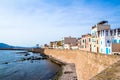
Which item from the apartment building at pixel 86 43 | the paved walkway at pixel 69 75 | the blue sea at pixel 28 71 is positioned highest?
the apartment building at pixel 86 43

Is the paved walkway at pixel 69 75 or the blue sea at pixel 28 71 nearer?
the paved walkway at pixel 69 75

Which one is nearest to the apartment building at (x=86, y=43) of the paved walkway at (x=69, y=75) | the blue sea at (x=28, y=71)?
the blue sea at (x=28, y=71)

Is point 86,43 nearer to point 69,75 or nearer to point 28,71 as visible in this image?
point 28,71

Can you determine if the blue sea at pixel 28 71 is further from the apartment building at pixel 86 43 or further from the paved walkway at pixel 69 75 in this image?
the apartment building at pixel 86 43

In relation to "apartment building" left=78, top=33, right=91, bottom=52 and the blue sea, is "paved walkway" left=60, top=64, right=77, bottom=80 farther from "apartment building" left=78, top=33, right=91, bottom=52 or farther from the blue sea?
"apartment building" left=78, top=33, right=91, bottom=52

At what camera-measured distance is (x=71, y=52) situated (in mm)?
54750

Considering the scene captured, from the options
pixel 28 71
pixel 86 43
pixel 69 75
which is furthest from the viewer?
pixel 86 43

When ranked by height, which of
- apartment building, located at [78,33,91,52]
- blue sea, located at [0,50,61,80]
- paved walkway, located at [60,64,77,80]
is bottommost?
blue sea, located at [0,50,61,80]

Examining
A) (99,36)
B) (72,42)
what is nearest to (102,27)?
(99,36)

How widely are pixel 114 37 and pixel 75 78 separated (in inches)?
485

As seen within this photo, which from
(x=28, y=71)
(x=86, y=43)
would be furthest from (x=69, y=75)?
(x=86, y=43)

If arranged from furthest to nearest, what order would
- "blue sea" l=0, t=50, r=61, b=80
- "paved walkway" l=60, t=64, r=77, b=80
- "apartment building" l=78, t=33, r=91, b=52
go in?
"apartment building" l=78, t=33, r=91, b=52, "blue sea" l=0, t=50, r=61, b=80, "paved walkway" l=60, t=64, r=77, b=80

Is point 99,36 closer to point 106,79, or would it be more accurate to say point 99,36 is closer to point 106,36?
point 106,36

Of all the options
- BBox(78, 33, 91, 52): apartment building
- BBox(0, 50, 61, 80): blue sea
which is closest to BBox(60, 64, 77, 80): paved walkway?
BBox(0, 50, 61, 80): blue sea
